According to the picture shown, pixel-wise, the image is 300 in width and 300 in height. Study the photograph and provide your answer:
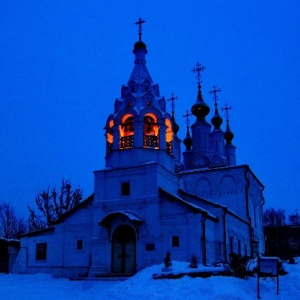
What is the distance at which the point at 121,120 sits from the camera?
2352cm

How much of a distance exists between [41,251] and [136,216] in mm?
6514

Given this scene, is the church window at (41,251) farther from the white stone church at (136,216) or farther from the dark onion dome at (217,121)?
the dark onion dome at (217,121)

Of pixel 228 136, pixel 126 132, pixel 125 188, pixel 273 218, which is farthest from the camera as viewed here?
pixel 273 218

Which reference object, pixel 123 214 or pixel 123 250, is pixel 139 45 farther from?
pixel 123 250

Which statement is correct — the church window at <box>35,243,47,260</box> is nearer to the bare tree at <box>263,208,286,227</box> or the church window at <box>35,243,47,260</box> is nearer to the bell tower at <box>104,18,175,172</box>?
the bell tower at <box>104,18,175,172</box>

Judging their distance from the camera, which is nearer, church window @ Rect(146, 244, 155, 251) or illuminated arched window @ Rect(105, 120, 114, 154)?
church window @ Rect(146, 244, 155, 251)

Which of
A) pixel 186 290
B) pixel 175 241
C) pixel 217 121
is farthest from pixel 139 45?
pixel 186 290

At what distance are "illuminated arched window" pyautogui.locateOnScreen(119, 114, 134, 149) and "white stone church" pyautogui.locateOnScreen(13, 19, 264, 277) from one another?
5 cm

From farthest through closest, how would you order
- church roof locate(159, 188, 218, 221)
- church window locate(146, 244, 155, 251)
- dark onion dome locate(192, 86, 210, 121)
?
Result: dark onion dome locate(192, 86, 210, 121) → church window locate(146, 244, 155, 251) → church roof locate(159, 188, 218, 221)

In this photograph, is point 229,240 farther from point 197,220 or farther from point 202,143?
point 202,143

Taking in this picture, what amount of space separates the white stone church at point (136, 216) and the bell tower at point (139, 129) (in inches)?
2.0

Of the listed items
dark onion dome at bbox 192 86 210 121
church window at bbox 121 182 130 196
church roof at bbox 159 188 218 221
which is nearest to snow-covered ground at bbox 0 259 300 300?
church roof at bbox 159 188 218 221

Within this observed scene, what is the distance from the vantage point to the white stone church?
21109 millimetres

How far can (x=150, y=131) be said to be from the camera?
23.8 m
